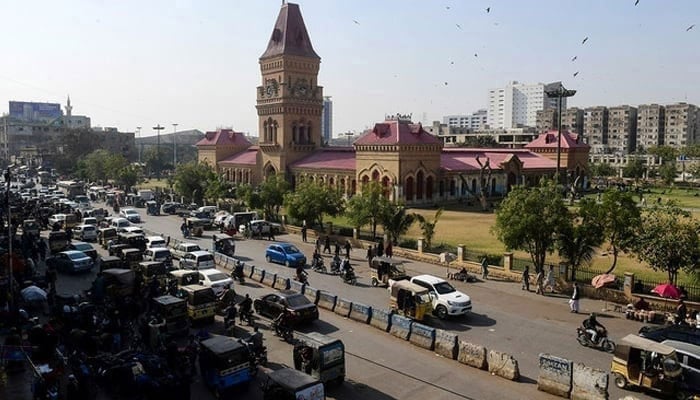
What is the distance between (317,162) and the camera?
7050 cm

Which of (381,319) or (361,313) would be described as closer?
(381,319)

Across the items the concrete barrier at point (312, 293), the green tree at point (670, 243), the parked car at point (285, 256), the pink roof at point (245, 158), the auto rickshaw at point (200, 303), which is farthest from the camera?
the pink roof at point (245, 158)

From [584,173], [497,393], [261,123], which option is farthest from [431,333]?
[584,173]

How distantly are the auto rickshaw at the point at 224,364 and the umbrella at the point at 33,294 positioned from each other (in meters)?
10.6

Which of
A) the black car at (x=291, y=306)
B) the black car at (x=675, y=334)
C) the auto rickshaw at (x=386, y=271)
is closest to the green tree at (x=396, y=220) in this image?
the auto rickshaw at (x=386, y=271)

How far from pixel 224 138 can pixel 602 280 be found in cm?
7339

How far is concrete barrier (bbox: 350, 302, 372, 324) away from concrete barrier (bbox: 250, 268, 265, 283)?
7.34m

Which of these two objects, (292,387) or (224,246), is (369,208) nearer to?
(224,246)

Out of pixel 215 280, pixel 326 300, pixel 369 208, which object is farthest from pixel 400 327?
pixel 369 208

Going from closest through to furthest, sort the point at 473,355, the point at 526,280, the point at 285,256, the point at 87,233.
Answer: the point at 473,355, the point at 526,280, the point at 285,256, the point at 87,233

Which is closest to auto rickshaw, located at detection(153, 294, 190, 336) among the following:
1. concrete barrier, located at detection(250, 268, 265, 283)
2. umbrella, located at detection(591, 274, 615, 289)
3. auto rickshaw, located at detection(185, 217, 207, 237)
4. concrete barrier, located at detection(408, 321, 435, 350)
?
concrete barrier, located at detection(408, 321, 435, 350)

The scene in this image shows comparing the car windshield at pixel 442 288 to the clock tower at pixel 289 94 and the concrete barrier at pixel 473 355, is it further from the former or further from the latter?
the clock tower at pixel 289 94

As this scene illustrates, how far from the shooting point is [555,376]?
1534 centimetres

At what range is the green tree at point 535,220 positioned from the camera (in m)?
26.6
